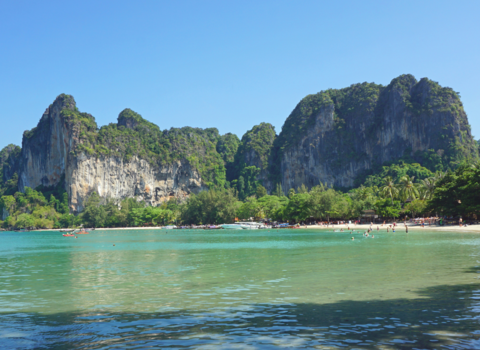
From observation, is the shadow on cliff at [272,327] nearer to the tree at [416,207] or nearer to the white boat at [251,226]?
the tree at [416,207]

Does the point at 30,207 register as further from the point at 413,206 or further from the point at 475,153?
the point at 475,153

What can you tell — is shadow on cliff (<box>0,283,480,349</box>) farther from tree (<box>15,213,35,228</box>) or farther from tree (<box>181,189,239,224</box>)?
tree (<box>15,213,35,228</box>)

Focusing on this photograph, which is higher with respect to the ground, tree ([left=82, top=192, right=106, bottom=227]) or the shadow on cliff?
tree ([left=82, top=192, right=106, bottom=227])

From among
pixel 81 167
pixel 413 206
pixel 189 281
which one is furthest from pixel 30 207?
pixel 189 281

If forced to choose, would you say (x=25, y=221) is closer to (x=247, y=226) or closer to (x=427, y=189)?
(x=247, y=226)

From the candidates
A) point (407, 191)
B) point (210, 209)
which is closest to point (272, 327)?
point (407, 191)

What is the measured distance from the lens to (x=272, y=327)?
12.2 metres

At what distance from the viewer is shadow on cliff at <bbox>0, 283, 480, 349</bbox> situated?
10.7m

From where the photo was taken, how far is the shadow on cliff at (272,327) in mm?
10688

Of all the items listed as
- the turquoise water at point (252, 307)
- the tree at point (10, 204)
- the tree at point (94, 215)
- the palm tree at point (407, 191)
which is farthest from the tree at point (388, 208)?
the tree at point (10, 204)

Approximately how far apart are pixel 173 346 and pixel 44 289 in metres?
13.5

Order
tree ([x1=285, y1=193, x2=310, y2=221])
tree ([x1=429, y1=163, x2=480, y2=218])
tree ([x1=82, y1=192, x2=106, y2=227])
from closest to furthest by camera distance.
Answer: tree ([x1=429, y1=163, x2=480, y2=218]), tree ([x1=285, y1=193, x2=310, y2=221]), tree ([x1=82, y1=192, x2=106, y2=227])

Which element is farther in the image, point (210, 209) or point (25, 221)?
point (25, 221)

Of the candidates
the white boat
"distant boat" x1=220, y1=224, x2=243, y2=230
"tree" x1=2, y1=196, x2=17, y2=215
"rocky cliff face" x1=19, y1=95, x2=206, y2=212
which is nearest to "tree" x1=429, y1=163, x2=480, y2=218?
the white boat
